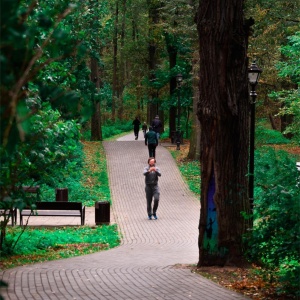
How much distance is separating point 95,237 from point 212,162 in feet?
20.8

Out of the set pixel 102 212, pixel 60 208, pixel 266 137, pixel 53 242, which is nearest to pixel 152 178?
pixel 102 212

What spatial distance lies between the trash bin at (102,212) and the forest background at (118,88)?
1393 millimetres

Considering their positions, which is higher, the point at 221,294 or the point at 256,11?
the point at 256,11

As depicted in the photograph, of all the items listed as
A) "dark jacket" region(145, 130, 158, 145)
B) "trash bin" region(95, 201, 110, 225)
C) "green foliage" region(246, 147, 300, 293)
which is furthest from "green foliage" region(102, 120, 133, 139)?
"green foliage" region(246, 147, 300, 293)

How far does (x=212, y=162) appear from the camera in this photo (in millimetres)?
12164

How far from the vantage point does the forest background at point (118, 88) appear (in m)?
3.76

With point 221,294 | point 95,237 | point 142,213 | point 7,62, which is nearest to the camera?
point 7,62

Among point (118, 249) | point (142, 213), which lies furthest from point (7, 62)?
point (142, 213)

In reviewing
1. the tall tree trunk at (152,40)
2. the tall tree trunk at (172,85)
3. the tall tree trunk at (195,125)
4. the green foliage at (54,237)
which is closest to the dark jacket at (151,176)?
the green foliage at (54,237)

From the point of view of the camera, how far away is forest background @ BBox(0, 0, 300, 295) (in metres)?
3.76

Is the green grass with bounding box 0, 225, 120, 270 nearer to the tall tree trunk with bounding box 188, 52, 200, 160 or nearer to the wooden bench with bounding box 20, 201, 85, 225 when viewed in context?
the wooden bench with bounding box 20, 201, 85, 225

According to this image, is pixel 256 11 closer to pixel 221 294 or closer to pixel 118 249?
pixel 118 249

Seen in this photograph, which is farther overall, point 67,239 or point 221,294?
point 67,239

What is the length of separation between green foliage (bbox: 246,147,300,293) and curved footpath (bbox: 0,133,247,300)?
31.4 inches
